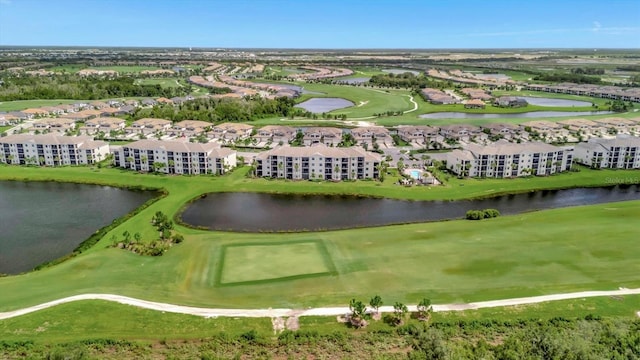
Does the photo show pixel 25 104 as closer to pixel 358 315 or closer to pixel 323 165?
pixel 323 165

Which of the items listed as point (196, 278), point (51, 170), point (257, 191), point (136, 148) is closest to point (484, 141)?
point (257, 191)

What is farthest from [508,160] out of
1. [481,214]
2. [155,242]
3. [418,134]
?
[155,242]

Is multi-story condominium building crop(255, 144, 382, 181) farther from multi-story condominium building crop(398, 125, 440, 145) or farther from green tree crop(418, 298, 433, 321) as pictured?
green tree crop(418, 298, 433, 321)

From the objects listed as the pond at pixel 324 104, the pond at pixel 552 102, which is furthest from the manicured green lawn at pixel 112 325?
the pond at pixel 552 102

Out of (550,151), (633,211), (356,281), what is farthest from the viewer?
(550,151)

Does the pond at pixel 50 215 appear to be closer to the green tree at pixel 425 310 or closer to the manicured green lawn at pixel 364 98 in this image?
the green tree at pixel 425 310

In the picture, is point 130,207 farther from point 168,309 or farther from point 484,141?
point 484,141
